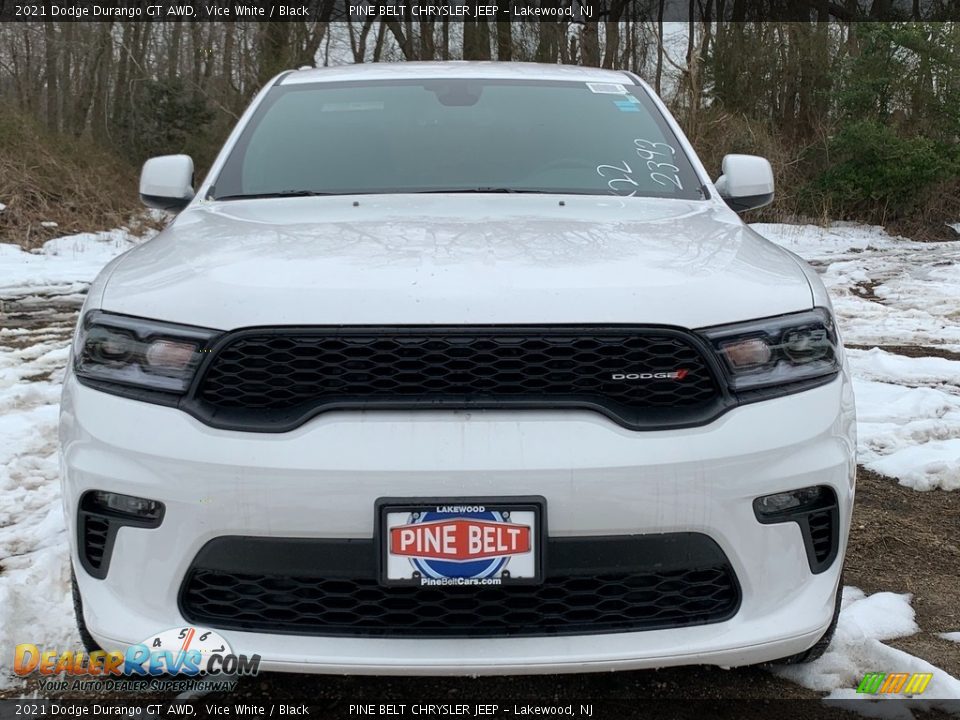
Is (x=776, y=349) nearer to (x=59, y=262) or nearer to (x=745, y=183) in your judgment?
(x=745, y=183)

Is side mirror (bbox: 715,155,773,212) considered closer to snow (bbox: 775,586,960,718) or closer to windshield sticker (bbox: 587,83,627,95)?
windshield sticker (bbox: 587,83,627,95)

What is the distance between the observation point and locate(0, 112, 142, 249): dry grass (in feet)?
35.0

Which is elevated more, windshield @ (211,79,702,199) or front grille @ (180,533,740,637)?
windshield @ (211,79,702,199)

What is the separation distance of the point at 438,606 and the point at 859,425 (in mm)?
2902

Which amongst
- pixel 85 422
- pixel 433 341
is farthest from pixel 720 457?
pixel 85 422

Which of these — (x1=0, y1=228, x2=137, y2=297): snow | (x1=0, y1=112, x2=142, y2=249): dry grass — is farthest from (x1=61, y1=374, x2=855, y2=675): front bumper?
(x1=0, y1=112, x2=142, y2=249): dry grass

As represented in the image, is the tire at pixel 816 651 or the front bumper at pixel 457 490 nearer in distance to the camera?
the front bumper at pixel 457 490

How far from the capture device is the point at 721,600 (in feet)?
5.61

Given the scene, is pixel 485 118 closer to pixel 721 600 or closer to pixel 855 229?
pixel 721 600

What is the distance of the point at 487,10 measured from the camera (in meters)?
17.1

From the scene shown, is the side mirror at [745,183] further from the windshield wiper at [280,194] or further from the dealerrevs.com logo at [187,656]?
the dealerrevs.com logo at [187,656]

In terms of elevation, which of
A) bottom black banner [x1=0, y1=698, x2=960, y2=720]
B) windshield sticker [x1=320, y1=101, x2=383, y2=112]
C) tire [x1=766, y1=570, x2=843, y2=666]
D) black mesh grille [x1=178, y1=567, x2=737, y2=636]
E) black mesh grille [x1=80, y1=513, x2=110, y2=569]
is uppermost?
windshield sticker [x1=320, y1=101, x2=383, y2=112]

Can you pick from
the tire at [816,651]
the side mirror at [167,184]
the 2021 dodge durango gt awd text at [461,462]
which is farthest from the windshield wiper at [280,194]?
the tire at [816,651]

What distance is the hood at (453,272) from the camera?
1684 mm
